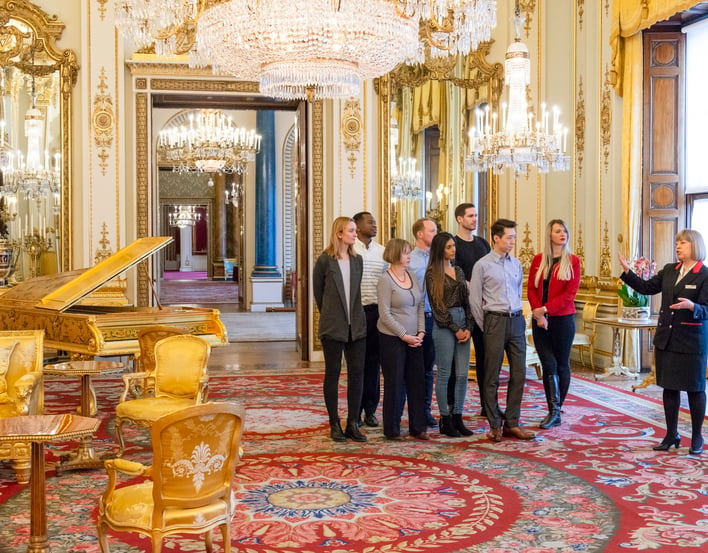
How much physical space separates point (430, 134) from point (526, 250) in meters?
1.86

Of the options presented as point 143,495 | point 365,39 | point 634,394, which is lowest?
point 634,394

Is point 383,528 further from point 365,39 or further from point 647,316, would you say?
point 647,316

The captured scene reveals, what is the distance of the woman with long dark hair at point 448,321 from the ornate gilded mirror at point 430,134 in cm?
403

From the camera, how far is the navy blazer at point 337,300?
5836 mm

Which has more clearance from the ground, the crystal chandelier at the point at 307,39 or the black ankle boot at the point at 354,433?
the crystal chandelier at the point at 307,39

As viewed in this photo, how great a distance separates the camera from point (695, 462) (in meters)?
5.27

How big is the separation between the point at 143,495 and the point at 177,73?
7.22m

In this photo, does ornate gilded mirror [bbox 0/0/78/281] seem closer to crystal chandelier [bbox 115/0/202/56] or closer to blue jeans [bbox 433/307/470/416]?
crystal chandelier [bbox 115/0/202/56]

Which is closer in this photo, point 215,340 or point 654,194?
point 215,340

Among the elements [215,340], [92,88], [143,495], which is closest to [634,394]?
[215,340]

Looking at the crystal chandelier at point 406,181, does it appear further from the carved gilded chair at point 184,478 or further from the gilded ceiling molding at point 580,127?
the carved gilded chair at point 184,478

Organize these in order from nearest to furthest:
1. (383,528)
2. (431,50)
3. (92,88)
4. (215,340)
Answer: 1. (383,528)
2. (215,340)
3. (92,88)
4. (431,50)

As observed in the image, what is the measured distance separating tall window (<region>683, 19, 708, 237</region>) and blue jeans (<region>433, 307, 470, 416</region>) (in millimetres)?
3699

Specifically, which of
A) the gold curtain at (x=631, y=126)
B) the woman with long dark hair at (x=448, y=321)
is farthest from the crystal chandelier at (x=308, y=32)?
the gold curtain at (x=631, y=126)
